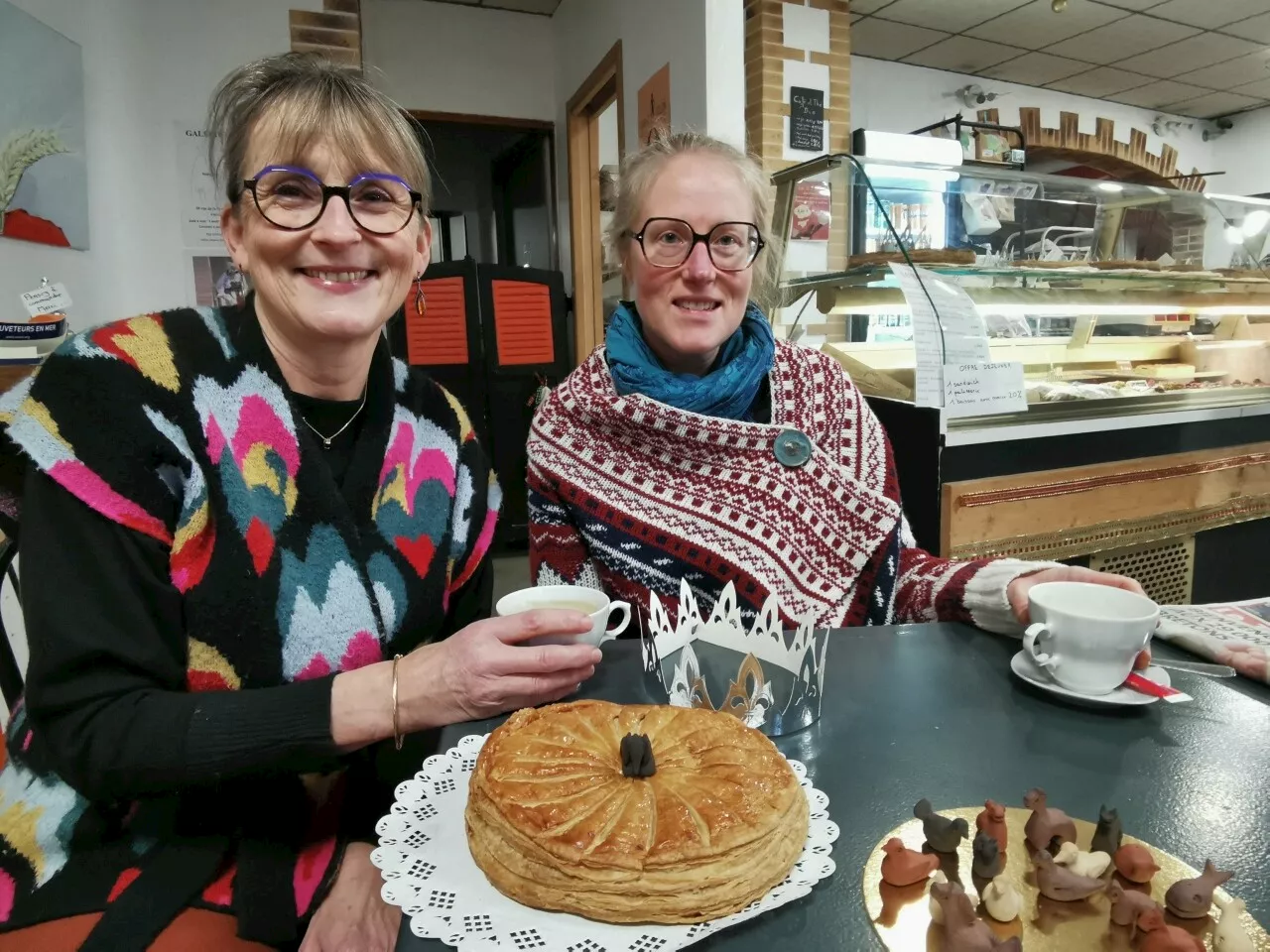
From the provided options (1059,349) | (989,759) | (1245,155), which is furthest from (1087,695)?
(1245,155)

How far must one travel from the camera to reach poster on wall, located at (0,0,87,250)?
8.17 ft

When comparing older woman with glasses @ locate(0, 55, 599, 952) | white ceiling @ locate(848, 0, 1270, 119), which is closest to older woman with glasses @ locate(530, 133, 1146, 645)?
older woman with glasses @ locate(0, 55, 599, 952)

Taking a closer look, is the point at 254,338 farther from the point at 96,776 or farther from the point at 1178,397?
the point at 1178,397

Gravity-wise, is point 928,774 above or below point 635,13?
below

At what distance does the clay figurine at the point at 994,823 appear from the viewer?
0.63 meters

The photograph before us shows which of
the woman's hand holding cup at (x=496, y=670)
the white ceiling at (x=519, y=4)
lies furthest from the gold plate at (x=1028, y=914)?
the white ceiling at (x=519, y=4)

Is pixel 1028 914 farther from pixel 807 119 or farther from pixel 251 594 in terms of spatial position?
pixel 807 119

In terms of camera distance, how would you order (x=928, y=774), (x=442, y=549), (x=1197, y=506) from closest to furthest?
(x=928, y=774)
(x=442, y=549)
(x=1197, y=506)

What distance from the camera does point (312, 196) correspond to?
3.68 ft

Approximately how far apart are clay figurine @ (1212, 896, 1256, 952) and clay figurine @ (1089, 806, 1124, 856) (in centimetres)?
8

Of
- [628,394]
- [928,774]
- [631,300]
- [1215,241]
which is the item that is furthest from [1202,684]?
[1215,241]

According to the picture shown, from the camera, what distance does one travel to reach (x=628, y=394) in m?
1.52

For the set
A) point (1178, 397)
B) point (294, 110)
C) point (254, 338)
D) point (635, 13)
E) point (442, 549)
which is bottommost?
point (442, 549)

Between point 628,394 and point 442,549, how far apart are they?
0.48m
